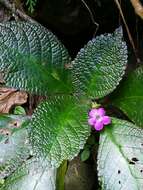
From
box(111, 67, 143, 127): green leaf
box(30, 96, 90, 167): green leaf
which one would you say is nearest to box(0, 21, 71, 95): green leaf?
box(30, 96, 90, 167): green leaf

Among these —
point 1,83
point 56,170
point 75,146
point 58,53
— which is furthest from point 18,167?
point 1,83

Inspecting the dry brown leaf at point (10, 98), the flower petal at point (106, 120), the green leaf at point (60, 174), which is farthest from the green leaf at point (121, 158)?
the dry brown leaf at point (10, 98)

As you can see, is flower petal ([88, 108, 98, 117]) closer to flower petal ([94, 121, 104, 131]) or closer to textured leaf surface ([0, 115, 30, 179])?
flower petal ([94, 121, 104, 131])

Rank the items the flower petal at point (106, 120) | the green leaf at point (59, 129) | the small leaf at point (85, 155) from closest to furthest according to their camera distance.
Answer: the green leaf at point (59, 129) → the flower petal at point (106, 120) → the small leaf at point (85, 155)

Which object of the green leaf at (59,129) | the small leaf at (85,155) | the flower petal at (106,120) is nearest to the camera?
the green leaf at (59,129)

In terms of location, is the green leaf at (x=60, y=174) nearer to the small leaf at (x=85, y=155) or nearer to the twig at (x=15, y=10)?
the small leaf at (x=85, y=155)

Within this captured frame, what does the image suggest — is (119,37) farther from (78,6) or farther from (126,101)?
(78,6)

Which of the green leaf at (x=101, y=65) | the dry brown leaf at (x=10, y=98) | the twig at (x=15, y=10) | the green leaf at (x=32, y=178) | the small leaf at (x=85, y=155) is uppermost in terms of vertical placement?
the twig at (x=15, y=10)
